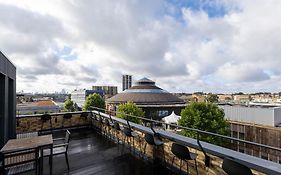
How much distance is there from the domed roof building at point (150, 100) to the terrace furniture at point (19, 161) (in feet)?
118

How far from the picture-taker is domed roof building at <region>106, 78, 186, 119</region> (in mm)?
40938

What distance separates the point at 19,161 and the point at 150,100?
139ft

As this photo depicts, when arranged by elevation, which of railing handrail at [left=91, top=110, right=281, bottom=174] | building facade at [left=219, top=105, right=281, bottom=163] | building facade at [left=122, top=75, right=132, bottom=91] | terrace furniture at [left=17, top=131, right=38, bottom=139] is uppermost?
building facade at [left=122, top=75, right=132, bottom=91]

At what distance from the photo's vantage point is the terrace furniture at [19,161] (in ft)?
10.0

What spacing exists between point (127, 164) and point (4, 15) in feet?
24.1

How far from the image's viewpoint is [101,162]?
417 centimetres

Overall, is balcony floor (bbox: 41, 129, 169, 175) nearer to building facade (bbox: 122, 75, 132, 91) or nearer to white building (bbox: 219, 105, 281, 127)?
white building (bbox: 219, 105, 281, 127)

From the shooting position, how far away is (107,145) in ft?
18.4

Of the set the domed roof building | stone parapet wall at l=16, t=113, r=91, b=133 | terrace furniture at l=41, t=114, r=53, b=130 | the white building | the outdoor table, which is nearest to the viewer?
the outdoor table

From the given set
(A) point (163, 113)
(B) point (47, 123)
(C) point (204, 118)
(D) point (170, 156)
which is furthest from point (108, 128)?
(A) point (163, 113)

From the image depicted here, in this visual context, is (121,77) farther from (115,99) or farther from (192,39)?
(192,39)

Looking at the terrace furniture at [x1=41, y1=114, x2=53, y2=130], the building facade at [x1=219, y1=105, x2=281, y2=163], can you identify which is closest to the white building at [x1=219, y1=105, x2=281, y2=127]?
the building facade at [x1=219, y1=105, x2=281, y2=163]

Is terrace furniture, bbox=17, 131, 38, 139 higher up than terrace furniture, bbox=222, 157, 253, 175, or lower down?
lower down

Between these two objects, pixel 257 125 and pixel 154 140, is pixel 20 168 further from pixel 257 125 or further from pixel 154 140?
pixel 257 125
